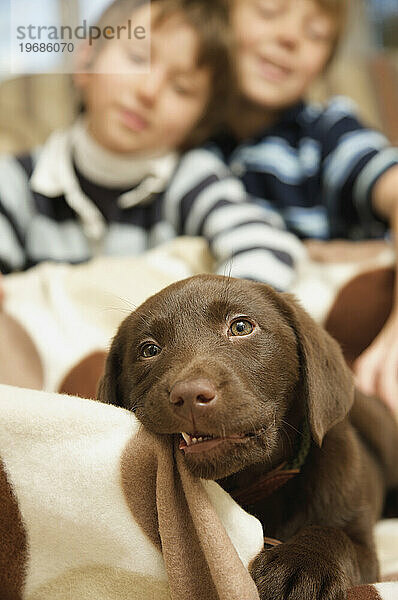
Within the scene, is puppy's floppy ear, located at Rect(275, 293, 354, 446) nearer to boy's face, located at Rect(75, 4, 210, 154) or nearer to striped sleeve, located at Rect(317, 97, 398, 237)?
boy's face, located at Rect(75, 4, 210, 154)

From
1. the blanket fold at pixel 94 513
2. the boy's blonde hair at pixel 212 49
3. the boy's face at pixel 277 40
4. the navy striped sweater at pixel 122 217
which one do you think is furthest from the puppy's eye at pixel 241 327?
the boy's face at pixel 277 40

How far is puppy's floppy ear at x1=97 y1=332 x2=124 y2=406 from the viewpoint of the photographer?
975 millimetres

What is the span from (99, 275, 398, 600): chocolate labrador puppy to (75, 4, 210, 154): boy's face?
0.52 metres

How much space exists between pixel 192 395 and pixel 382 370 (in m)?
0.75

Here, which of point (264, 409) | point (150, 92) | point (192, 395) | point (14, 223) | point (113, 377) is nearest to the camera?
point (192, 395)

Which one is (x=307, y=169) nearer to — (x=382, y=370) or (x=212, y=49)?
(x=212, y=49)

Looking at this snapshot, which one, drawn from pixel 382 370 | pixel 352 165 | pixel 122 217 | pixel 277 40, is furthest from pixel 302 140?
pixel 382 370

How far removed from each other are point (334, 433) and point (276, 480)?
6.1 inches

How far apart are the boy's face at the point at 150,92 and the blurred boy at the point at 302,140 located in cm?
25

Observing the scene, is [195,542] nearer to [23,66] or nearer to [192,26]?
[23,66]

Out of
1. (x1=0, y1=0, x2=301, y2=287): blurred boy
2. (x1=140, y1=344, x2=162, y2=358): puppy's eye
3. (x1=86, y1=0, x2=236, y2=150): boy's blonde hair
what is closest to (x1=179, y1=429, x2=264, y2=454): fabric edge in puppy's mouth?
(x1=140, y1=344, x2=162, y2=358): puppy's eye

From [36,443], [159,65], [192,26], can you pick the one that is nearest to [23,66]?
[159,65]

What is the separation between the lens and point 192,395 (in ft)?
2.48

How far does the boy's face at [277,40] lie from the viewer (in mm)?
1587
